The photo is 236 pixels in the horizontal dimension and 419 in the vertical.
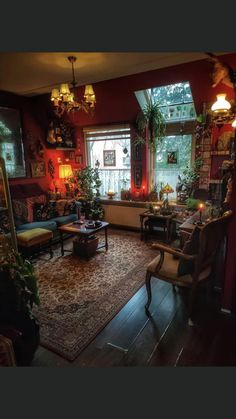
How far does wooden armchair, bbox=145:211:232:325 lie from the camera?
6.58 feet

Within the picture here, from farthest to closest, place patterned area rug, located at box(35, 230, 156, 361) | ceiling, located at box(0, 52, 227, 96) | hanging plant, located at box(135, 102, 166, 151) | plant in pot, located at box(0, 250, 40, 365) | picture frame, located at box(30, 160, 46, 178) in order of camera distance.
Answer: picture frame, located at box(30, 160, 46, 178)
hanging plant, located at box(135, 102, 166, 151)
ceiling, located at box(0, 52, 227, 96)
patterned area rug, located at box(35, 230, 156, 361)
plant in pot, located at box(0, 250, 40, 365)

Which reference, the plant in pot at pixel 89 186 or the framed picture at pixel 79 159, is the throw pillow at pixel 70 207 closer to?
the plant in pot at pixel 89 186

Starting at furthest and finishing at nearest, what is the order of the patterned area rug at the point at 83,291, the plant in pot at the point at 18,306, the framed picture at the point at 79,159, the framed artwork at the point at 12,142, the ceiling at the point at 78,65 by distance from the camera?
the framed picture at the point at 79,159, the framed artwork at the point at 12,142, the ceiling at the point at 78,65, the patterned area rug at the point at 83,291, the plant in pot at the point at 18,306

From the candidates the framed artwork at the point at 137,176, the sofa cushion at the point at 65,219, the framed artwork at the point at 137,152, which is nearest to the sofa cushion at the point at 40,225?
the sofa cushion at the point at 65,219

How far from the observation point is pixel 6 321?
5.58 feet

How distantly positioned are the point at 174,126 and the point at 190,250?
9.83ft

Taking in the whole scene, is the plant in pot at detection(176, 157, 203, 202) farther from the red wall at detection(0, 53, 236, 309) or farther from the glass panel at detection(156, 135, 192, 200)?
the red wall at detection(0, 53, 236, 309)

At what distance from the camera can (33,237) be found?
142 inches

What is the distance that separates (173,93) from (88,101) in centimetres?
205

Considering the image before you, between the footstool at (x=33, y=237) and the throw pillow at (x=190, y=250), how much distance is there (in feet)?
7.69

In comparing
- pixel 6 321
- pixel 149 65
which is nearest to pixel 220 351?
pixel 6 321

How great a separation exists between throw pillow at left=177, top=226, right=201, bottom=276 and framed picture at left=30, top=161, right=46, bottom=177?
13.0 ft

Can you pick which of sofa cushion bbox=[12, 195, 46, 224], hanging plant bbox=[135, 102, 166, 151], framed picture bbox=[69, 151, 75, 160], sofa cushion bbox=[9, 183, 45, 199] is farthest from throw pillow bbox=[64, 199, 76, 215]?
hanging plant bbox=[135, 102, 166, 151]

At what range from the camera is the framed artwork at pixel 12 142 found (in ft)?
14.6
